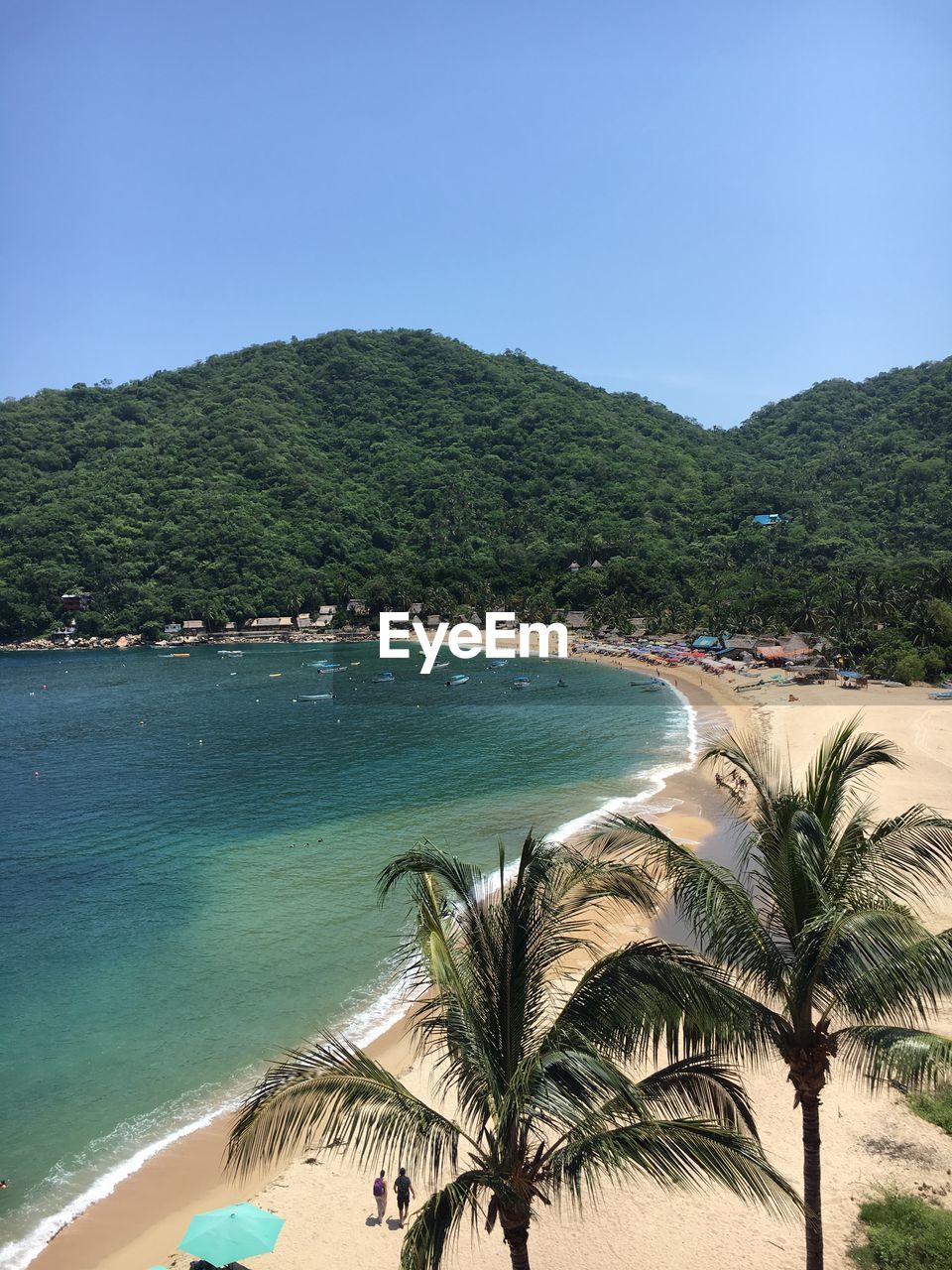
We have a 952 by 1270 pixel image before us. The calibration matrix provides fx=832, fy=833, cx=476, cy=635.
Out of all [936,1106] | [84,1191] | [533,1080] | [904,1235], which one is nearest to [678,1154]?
[533,1080]

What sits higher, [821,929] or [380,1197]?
[821,929]

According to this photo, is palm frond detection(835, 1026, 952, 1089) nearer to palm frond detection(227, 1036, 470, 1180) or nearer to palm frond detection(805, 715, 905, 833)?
palm frond detection(805, 715, 905, 833)

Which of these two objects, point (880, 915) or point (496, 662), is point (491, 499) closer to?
point (496, 662)

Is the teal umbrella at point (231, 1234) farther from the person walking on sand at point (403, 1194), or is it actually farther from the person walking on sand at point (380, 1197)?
the person walking on sand at point (403, 1194)

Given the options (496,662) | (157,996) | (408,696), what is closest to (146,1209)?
(157,996)

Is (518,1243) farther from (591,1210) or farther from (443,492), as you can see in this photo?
(443,492)

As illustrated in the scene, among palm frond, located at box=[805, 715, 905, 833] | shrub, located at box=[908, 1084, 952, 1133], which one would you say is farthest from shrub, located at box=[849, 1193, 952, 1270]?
palm frond, located at box=[805, 715, 905, 833]
